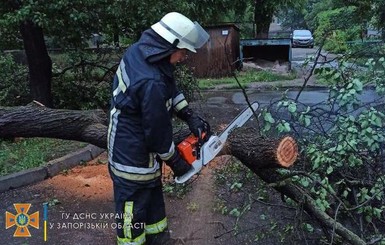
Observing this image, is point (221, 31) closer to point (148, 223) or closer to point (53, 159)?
point (53, 159)

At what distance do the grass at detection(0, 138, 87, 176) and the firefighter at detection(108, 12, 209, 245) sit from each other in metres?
2.60

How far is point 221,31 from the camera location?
1543cm

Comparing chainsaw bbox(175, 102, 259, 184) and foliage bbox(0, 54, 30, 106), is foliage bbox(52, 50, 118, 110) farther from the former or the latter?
chainsaw bbox(175, 102, 259, 184)

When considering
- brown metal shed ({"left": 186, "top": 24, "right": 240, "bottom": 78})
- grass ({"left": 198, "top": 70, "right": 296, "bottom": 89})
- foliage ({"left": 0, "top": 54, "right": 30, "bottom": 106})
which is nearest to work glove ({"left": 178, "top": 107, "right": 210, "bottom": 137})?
foliage ({"left": 0, "top": 54, "right": 30, "bottom": 106})

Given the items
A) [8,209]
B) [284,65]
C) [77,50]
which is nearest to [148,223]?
[8,209]

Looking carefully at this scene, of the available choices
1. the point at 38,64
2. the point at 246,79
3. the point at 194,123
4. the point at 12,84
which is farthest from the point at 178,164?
the point at 246,79

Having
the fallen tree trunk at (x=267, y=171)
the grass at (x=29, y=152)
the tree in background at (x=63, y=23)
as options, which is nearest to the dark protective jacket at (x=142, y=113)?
the fallen tree trunk at (x=267, y=171)

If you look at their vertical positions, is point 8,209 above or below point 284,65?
above

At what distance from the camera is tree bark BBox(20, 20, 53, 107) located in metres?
7.18

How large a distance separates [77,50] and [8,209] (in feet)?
11.8

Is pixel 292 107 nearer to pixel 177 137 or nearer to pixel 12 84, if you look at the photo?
pixel 177 137

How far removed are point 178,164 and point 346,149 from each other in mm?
1296

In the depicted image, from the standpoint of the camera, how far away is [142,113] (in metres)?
2.55

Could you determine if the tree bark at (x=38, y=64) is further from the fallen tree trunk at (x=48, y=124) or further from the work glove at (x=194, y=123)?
the work glove at (x=194, y=123)
